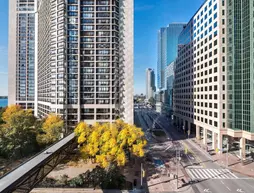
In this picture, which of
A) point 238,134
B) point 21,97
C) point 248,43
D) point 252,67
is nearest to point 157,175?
point 238,134

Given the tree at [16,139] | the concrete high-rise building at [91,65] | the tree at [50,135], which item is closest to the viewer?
the tree at [16,139]

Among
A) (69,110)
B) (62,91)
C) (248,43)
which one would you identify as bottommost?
(69,110)

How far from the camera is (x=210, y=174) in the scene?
146 ft

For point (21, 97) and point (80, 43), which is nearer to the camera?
point (80, 43)

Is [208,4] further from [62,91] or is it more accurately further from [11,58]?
[11,58]

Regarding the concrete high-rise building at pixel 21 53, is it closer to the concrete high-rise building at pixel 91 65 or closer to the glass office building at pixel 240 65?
the concrete high-rise building at pixel 91 65

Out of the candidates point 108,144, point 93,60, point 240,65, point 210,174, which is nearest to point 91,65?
point 93,60

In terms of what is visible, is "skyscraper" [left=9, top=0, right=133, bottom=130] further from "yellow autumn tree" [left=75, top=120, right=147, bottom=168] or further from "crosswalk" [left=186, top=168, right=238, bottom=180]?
"crosswalk" [left=186, top=168, right=238, bottom=180]

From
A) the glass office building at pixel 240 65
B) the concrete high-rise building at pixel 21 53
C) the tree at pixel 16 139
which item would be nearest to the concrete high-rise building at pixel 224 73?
the glass office building at pixel 240 65

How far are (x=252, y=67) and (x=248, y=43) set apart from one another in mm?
6614

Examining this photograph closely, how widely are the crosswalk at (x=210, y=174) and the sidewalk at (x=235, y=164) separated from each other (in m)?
2.81

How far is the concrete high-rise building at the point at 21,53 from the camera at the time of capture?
133 m

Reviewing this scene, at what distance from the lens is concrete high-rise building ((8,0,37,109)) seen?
133125 millimetres

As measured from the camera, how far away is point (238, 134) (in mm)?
53875
